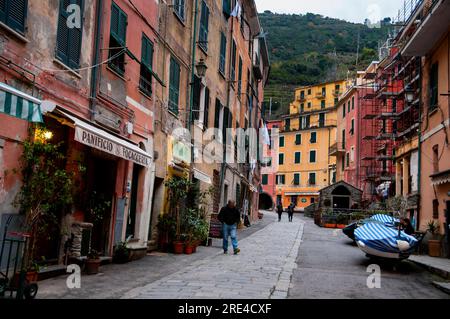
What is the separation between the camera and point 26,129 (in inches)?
348

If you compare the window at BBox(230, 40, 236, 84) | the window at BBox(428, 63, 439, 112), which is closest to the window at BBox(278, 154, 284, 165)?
the window at BBox(230, 40, 236, 84)

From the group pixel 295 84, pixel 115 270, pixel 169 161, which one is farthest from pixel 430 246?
pixel 295 84

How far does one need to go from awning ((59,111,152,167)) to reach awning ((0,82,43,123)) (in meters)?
1.29

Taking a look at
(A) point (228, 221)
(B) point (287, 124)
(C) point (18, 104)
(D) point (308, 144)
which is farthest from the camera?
(B) point (287, 124)

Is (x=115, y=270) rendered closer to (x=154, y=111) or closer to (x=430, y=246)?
(x=154, y=111)

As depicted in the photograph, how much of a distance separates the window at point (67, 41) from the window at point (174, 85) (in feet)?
18.8

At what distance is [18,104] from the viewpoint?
7574 mm

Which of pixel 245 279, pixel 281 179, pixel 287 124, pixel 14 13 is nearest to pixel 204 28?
pixel 14 13

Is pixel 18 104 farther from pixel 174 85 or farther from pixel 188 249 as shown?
pixel 174 85

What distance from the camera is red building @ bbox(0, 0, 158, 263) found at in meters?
8.52

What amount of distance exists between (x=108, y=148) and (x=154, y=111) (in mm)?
5021

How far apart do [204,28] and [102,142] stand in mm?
10891

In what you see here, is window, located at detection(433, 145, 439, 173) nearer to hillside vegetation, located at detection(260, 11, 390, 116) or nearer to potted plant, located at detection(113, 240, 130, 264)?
potted plant, located at detection(113, 240, 130, 264)

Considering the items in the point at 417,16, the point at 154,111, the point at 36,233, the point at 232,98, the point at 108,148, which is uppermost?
the point at 417,16
